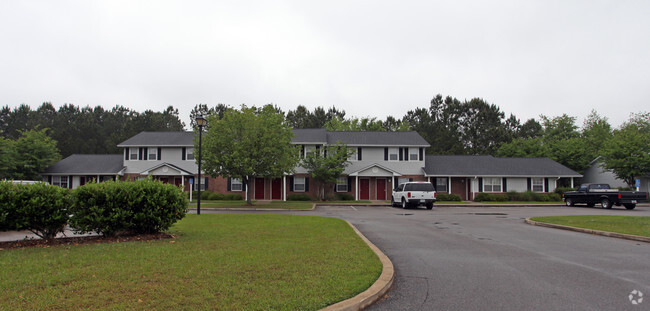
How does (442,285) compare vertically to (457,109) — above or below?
below

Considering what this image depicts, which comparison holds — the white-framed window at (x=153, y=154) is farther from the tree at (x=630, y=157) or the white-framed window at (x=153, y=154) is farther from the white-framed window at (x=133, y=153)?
the tree at (x=630, y=157)

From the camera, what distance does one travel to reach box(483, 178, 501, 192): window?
122ft

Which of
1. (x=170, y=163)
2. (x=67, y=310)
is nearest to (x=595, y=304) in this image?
(x=67, y=310)

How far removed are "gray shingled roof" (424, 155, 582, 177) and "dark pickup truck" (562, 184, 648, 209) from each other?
703 centimetres

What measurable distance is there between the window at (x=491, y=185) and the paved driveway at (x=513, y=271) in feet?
85.1

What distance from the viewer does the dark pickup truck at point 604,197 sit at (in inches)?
1000

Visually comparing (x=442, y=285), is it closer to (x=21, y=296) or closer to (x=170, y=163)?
(x=21, y=296)

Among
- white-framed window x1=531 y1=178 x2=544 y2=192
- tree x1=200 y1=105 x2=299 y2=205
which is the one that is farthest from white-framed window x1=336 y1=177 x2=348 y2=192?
white-framed window x1=531 y1=178 x2=544 y2=192

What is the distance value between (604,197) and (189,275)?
96.8 ft

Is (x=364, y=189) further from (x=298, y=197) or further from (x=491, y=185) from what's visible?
(x=491, y=185)

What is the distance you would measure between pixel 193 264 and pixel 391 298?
3321 millimetres

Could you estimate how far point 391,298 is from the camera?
558 cm

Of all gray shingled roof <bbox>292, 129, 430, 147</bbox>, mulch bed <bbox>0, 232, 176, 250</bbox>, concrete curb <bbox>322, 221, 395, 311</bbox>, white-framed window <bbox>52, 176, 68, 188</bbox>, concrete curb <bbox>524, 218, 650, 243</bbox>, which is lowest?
concrete curb <bbox>524, 218, 650, 243</bbox>

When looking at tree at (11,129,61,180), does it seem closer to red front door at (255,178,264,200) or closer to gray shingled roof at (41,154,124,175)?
gray shingled roof at (41,154,124,175)
